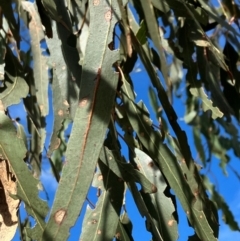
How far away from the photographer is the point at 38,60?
3.88 feet

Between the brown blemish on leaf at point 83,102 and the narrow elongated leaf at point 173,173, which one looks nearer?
the brown blemish on leaf at point 83,102

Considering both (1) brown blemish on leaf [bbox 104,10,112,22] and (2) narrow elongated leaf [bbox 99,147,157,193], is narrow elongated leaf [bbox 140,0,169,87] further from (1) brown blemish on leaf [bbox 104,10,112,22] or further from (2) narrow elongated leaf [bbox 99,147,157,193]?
(2) narrow elongated leaf [bbox 99,147,157,193]

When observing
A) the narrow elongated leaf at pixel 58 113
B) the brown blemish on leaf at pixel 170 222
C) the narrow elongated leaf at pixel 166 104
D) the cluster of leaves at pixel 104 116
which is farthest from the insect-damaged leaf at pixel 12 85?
the brown blemish on leaf at pixel 170 222

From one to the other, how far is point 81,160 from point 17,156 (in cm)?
14

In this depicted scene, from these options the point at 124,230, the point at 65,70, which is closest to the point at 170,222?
the point at 124,230

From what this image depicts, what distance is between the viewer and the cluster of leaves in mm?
739

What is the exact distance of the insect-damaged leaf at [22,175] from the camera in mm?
801

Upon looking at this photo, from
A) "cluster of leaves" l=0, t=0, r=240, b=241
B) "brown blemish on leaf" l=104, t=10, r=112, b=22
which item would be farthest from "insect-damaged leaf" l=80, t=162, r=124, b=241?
"brown blemish on leaf" l=104, t=10, r=112, b=22

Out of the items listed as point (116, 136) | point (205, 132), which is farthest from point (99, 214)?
point (205, 132)

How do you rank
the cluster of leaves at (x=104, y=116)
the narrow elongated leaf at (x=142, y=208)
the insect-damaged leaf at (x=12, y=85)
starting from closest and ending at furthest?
1. the cluster of leaves at (x=104, y=116)
2. the narrow elongated leaf at (x=142, y=208)
3. the insect-damaged leaf at (x=12, y=85)

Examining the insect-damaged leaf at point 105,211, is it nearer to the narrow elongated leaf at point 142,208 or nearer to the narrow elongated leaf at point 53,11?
the narrow elongated leaf at point 142,208

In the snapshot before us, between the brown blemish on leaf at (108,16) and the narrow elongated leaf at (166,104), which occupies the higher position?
the brown blemish on leaf at (108,16)

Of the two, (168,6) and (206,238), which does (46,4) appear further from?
(206,238)

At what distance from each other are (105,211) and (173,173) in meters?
0.12
